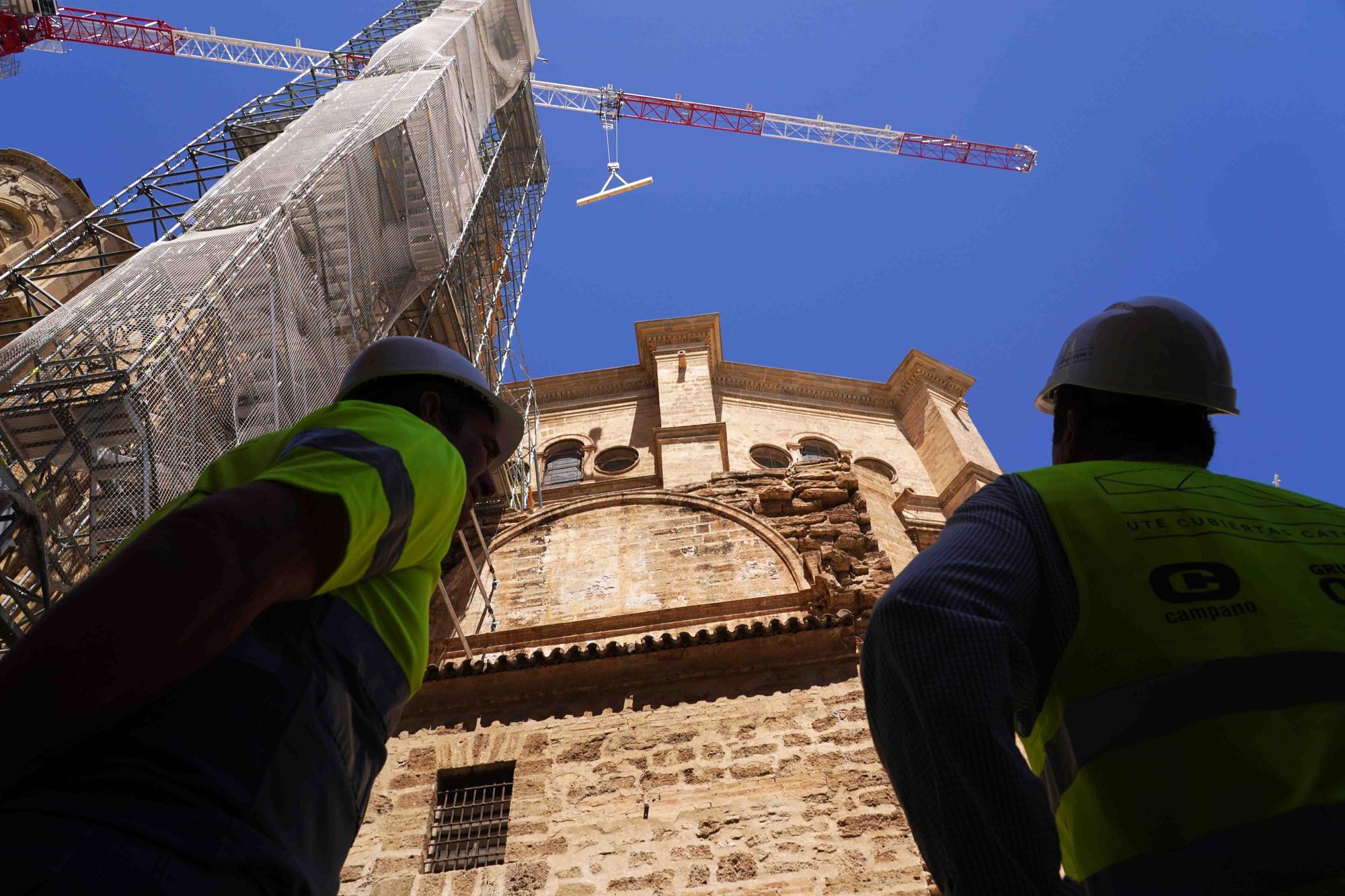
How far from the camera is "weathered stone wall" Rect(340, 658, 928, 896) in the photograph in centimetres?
639

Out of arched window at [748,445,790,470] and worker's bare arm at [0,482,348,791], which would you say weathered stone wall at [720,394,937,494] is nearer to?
arched window at [748,445,790,470]

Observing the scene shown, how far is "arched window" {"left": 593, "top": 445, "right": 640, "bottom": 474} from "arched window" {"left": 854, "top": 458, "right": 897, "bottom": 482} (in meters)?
6.14

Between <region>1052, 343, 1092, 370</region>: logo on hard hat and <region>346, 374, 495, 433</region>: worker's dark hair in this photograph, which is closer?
<region>1052, 343, 1092, 370</region>: logo on hard hat

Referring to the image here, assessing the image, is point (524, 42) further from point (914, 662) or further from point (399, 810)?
point (914, 662)

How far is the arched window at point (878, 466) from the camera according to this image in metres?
24.6

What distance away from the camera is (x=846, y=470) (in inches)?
448

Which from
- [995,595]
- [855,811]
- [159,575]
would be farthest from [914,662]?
[855,811]

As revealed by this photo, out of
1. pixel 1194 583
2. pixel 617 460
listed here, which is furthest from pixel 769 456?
pixel 1194 583

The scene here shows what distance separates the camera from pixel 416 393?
280cm

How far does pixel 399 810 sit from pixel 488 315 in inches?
554

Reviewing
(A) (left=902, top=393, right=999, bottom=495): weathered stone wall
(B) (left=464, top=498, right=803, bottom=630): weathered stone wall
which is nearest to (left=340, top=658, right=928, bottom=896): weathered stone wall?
(B) (left=464, top=498, right=803, bottom=630): weathered stone wall

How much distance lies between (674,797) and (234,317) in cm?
623

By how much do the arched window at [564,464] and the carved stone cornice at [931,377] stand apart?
33.2ft

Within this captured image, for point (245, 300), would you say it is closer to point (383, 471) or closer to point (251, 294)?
point (251, 294)
